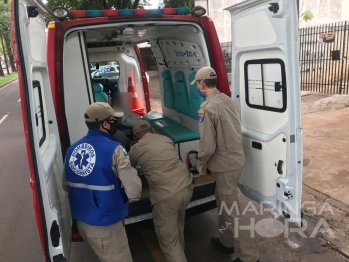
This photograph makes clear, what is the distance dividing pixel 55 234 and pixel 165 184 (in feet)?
3.25

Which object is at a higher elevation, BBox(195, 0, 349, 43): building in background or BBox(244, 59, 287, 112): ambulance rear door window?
BBox(195, 0, 349, 43): building in background

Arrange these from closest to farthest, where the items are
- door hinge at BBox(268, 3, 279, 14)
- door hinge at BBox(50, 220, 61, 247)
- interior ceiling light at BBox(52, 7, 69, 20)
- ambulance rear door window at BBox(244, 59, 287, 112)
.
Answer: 1. door hinge at BBox(50, 220, 61, 247)
2. door hinge at BBox(268, 3, 279, 14)
3. ambulance rear door window at BBox(244, 59, 287, 112)
4. interior ceiling light at BBox(52, 7, 69, 20)

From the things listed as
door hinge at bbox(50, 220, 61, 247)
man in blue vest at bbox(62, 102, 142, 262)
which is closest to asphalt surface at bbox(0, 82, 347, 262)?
man in blue vest at bbox(62, 102, 142, 262)

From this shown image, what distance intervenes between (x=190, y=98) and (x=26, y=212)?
2.76 meters

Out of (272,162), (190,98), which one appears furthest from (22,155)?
(272,162)

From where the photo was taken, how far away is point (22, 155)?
679 centimetres

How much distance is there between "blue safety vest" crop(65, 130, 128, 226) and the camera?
2.13 m

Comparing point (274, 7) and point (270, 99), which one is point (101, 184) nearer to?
point (270, 99)

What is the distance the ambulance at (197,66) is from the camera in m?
1.88

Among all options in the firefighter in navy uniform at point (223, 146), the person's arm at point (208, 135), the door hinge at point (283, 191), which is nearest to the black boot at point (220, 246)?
the firefighter in navy uniform at point (223, 146)

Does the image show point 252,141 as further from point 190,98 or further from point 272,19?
point 190,98

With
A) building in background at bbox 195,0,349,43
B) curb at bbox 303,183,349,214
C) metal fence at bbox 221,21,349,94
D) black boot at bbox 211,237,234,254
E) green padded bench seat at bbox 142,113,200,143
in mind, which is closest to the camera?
black boot at bbox 211,237,234,254

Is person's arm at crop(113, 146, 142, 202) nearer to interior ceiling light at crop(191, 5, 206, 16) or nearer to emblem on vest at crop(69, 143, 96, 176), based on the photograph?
emblem on vest at crop(69, 143, 96, 176)

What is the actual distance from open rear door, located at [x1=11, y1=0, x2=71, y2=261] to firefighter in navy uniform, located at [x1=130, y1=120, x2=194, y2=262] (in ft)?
2.31
